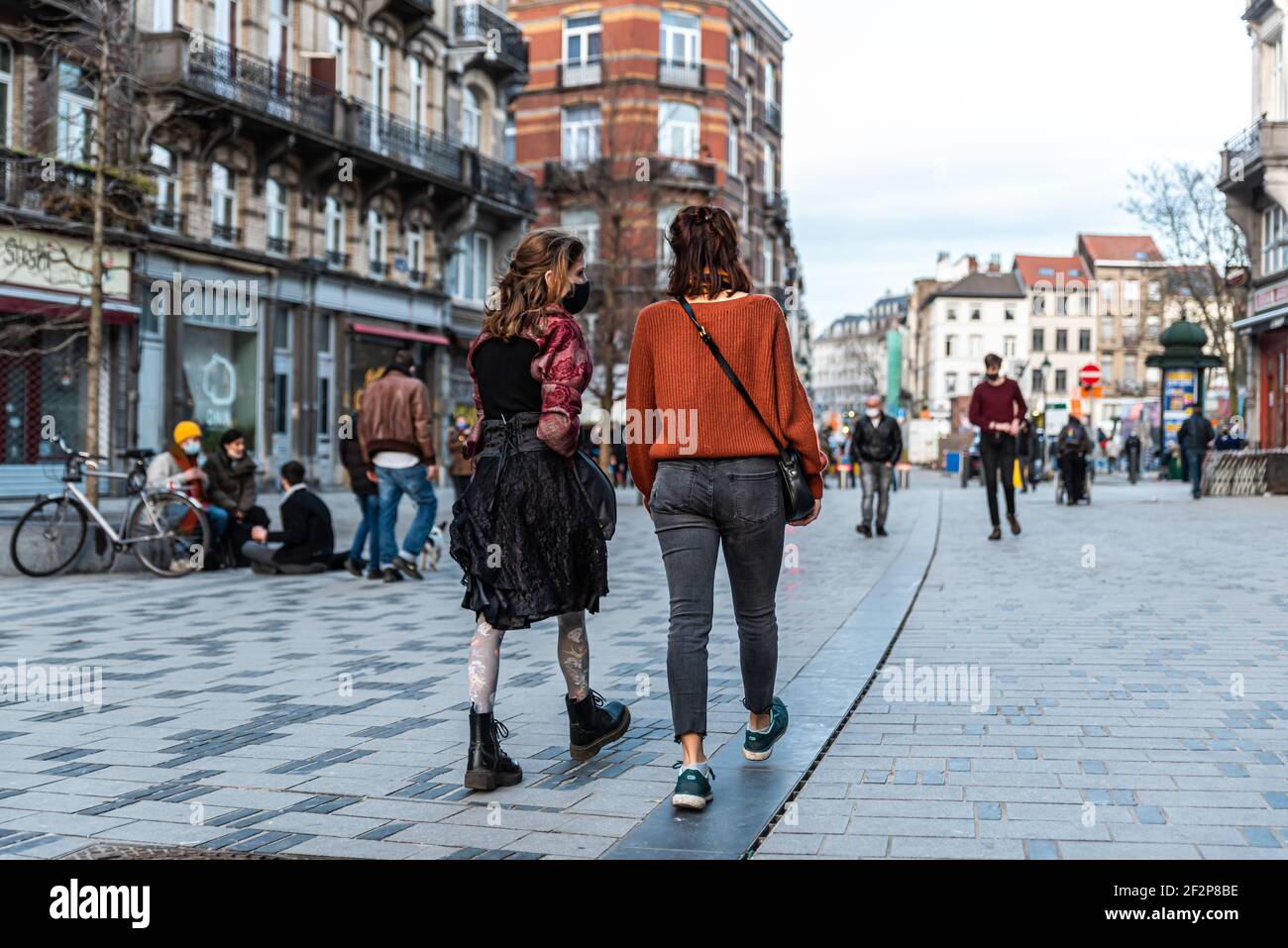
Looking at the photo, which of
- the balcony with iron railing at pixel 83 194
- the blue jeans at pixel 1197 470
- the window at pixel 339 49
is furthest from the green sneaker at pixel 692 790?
the window at pixel 339 49

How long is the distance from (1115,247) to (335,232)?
87.2 m

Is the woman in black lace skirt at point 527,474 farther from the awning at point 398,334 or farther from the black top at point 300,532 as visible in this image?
the awning at point 398,334

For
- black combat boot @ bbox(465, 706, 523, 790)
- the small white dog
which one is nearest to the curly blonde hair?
black combat boot @ bbox(465, 706, 523, 790)

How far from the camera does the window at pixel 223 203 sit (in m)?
26.2

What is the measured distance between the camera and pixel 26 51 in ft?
70.1

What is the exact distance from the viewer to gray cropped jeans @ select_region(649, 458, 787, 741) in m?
4.43

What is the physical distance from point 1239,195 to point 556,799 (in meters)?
37.0

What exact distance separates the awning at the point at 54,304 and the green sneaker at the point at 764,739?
1795 cm

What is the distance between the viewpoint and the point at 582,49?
49125mm

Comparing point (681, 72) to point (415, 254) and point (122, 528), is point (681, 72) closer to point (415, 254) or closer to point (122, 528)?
point (415, 254)

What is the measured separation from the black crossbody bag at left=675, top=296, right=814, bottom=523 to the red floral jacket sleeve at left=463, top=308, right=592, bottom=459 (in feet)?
1.37

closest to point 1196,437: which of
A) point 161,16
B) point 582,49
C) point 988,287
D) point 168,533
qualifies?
point 161,16
